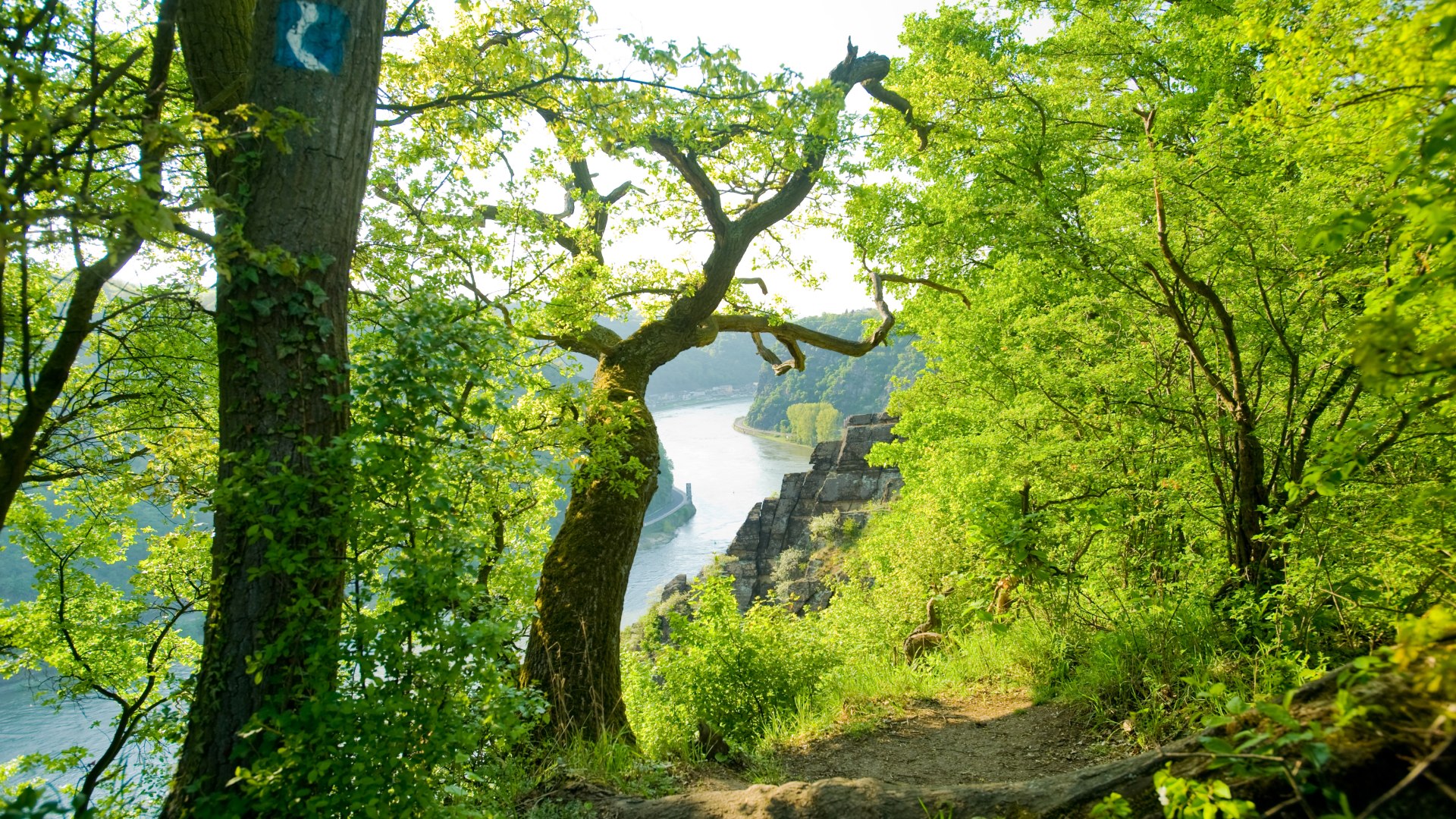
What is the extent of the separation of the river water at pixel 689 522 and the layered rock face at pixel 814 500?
7.30ft

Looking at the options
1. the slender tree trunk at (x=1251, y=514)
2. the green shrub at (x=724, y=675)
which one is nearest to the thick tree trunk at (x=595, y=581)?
the green shrub at (x=724, y=675)

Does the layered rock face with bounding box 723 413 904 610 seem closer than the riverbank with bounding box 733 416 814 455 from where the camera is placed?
Yes

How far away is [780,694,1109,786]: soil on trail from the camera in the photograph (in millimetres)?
4160

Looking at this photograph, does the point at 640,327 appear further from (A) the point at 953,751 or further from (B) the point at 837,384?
(B) the point at 837,384

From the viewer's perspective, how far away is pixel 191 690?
286 cm

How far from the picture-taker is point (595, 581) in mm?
5703

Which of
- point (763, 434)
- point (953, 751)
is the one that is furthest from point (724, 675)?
point (763, 434)

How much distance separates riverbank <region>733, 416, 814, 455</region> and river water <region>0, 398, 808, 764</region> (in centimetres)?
97

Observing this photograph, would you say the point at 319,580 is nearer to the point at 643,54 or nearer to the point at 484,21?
the point at 643,54

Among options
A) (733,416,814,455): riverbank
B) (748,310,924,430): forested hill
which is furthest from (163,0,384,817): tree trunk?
(748,310,924,430): forested hill

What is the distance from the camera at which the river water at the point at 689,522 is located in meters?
22.1

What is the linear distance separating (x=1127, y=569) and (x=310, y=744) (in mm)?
5990

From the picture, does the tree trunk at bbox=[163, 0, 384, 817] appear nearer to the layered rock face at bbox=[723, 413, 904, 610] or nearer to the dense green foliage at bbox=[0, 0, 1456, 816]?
the dense green foliage at bbox=[0, 0, 1456, 816]

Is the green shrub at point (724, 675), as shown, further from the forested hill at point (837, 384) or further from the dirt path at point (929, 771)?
the forested hill at point (837, 384)
